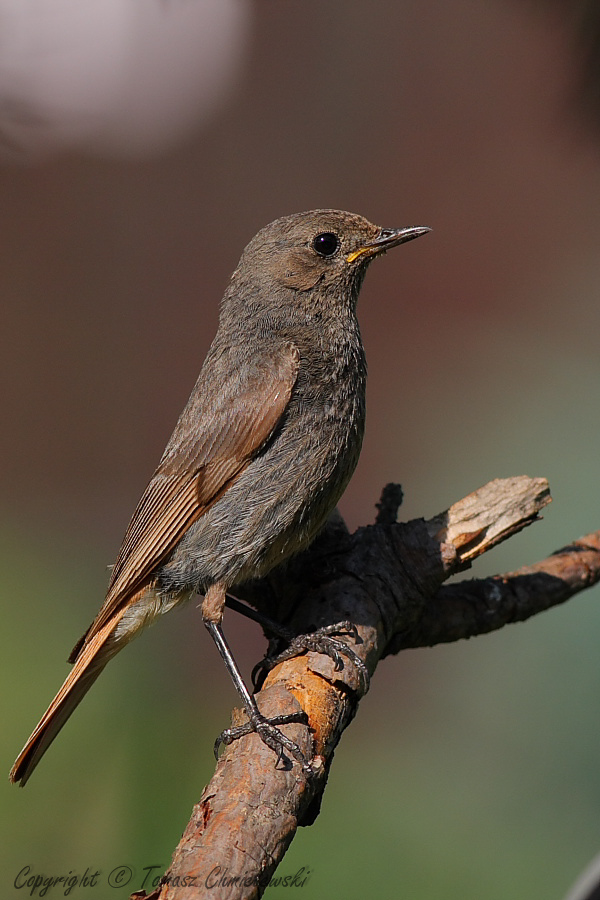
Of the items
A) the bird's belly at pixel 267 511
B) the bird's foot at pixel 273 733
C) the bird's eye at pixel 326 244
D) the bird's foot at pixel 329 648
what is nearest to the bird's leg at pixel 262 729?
the bird's foot at pixel 273 733

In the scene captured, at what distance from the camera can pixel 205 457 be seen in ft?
9.34

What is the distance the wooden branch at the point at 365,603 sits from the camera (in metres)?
1.96

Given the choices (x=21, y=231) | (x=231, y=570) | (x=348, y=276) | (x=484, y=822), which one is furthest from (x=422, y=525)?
(x=21, y=231)

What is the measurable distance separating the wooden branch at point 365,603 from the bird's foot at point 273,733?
0.02 metres

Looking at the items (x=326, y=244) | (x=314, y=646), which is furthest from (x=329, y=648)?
A: (x=326, y=244)

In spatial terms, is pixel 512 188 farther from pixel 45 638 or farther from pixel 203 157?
pixel 45 638

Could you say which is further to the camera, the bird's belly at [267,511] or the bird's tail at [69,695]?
the bird's belly at [267,511]

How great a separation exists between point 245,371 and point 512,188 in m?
5.84

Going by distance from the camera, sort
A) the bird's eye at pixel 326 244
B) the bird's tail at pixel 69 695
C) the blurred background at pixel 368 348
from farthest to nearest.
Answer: the blurred background at pixel 368 348 < the bird's eye at pixel 326 244 < the bird's tail at pixel 69 695

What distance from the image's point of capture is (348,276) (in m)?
3.12

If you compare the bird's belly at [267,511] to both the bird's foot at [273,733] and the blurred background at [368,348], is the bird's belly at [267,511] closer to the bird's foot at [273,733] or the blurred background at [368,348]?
the bird's foot at [273,733]

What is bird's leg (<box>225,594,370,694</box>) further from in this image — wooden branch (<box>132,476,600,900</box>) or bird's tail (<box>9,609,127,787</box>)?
bird's tail (<box>9,609,127,787</box>)

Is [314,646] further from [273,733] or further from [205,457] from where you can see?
[205,457]

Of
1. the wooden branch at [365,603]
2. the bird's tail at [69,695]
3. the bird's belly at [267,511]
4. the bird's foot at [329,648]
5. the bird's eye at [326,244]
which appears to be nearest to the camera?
the wooden branch at [365,603]
